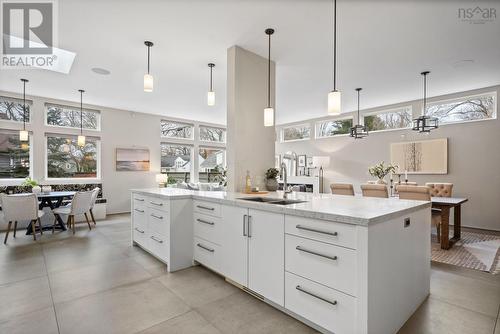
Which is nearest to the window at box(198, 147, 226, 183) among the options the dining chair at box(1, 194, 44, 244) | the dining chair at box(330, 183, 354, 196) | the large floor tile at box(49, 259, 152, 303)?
the dining chair at box(1, 194, 44, 244)

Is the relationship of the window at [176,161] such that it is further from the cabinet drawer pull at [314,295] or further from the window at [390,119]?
the cabinet drawer pull at [314,295]

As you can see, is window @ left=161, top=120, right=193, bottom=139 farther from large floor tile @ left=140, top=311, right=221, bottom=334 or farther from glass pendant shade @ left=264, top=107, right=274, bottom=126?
large floor tile @ left=140, top=311, right=221, bottom=334

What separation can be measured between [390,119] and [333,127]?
1563 mm

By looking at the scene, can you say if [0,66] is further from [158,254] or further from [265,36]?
[265,36]

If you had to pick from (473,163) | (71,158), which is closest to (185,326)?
(71,158)

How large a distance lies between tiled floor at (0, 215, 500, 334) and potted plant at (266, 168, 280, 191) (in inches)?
54.0

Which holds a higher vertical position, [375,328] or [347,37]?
[347,37]

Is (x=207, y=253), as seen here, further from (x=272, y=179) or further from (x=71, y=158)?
(x=71, y=158)

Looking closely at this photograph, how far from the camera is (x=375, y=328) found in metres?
1.51

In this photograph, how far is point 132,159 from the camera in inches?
267

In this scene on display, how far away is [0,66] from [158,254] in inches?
157

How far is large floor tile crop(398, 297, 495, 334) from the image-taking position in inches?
70.0

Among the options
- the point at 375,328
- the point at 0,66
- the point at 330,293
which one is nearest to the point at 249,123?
the point at 330,293

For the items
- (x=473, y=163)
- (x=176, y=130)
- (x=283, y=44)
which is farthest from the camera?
(x=176, y=130)
